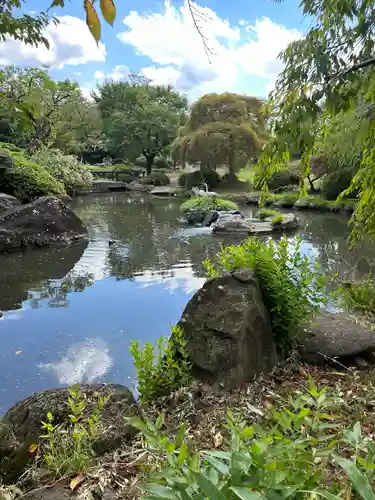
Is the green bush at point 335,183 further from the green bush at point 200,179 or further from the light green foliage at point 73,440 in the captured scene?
the light green foliage at point 73,440

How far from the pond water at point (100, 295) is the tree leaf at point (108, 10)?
3239mm

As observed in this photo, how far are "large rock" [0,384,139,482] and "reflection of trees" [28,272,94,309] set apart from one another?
11.7ft

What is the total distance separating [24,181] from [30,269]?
Result: 5975 millimetres

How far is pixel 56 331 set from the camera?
4.82 metres

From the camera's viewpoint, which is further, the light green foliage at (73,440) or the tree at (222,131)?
the tree at (222,131)

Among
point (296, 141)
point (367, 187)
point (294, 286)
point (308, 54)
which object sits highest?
point (308, 54)

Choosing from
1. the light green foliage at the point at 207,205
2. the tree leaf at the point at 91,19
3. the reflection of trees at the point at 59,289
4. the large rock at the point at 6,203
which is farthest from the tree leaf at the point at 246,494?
the light green foliage at the point at 207,205

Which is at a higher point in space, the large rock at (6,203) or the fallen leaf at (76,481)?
the large rock at (6,203)

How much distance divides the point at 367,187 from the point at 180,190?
1777cm

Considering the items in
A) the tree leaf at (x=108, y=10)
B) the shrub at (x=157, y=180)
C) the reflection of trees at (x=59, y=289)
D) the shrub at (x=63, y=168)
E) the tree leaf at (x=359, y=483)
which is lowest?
the reflection of trees at (x=59, y=289)

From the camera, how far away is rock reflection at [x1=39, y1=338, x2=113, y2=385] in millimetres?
3822

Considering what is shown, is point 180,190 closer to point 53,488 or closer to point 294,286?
point 294,286

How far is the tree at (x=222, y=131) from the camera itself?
2098 cm

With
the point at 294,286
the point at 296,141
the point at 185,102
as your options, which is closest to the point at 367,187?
the point at 294,286
